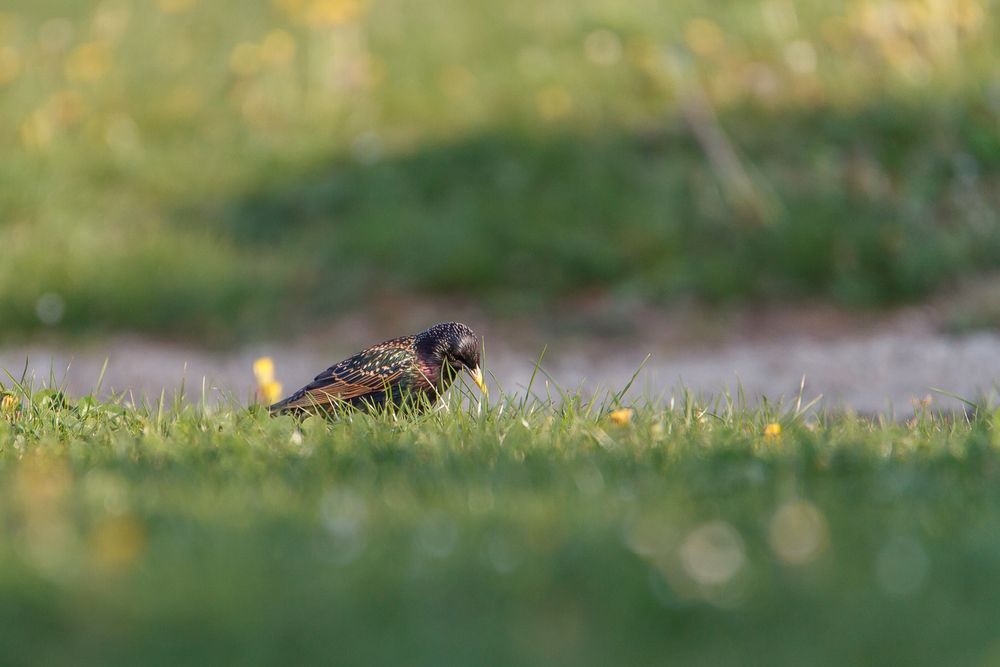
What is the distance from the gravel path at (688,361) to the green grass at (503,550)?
11.1 feet

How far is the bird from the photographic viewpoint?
5.17 m

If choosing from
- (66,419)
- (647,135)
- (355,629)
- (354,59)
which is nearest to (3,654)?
(355,629)

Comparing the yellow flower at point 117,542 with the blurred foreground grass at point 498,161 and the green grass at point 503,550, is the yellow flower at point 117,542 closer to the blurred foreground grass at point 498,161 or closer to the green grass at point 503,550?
the green grass at point 503,550

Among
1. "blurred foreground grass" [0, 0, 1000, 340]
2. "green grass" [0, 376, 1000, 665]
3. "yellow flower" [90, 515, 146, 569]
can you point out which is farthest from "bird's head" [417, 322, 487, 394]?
"blurred foreground grass" [0, 0, 1000, 340]

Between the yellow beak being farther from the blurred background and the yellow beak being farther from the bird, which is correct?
the blurred background

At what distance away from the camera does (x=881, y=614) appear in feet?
8.47

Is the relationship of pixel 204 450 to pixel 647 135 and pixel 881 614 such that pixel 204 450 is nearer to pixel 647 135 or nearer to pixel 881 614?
pixel 881 614

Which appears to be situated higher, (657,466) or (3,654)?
(657,466)

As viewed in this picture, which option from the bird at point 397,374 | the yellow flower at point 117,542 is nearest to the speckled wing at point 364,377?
the bird at point 397,374

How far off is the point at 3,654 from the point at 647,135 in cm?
884

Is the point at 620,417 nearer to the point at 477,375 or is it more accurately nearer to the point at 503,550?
the point at 477,375

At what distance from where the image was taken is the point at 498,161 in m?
10.6

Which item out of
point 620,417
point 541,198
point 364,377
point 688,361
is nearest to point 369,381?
point 364,377

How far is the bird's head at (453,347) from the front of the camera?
5355 mm
